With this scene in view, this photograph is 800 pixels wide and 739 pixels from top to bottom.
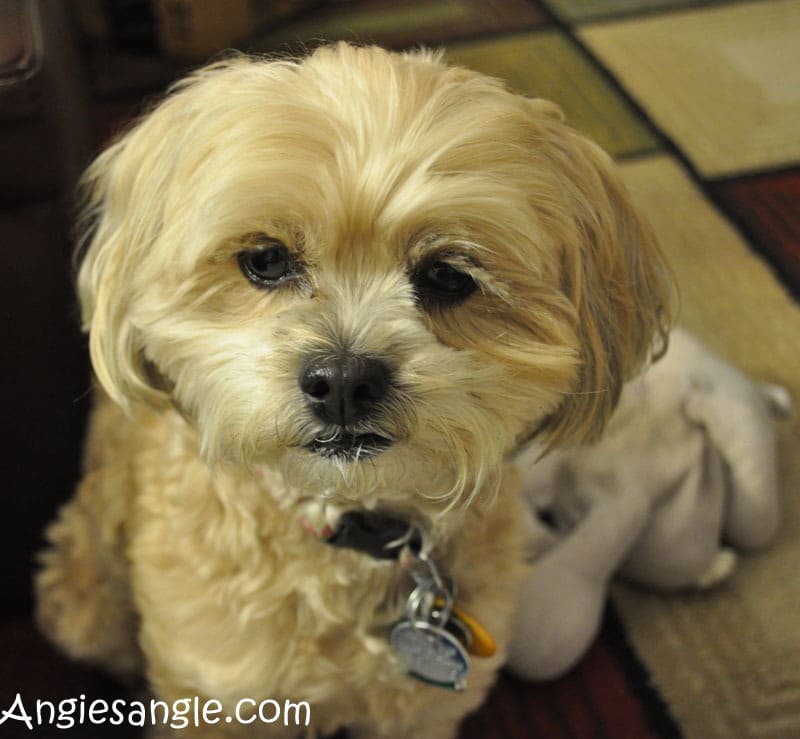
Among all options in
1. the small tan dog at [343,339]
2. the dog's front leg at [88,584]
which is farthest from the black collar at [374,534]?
the dog's front leg at [88,584]

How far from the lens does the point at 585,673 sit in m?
1.21

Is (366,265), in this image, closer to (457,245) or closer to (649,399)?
(457,245)

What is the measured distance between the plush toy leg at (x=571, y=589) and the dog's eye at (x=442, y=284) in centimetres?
54

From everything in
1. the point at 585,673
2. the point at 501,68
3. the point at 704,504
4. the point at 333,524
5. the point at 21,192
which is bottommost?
the point at 585,673

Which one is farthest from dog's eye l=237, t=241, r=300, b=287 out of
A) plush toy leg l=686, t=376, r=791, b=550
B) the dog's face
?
plush toy leg l=686, t=376, r=791, b=550

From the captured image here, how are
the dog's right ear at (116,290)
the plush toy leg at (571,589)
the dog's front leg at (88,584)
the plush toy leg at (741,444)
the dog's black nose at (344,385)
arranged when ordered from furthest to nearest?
1. the plush toy leg at (741,444)
2. the plush toy leg at (571,589)
3. the dog's front leg at (88,584)
4. the dog's right ear at (116,290)
5. the dog's black nose at (344,385)

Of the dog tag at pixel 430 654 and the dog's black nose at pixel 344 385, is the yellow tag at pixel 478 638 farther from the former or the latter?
the dog's black nose at pixel 344 385

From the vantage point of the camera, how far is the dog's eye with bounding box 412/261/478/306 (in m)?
0.71

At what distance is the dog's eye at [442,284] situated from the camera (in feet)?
2.32

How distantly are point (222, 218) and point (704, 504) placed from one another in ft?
2.74

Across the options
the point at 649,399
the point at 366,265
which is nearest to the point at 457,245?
the point at 366,265

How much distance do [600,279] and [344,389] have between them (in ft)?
0.84

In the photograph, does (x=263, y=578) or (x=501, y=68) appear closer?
(x=263, y=578)

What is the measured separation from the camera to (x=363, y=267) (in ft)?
2.28
